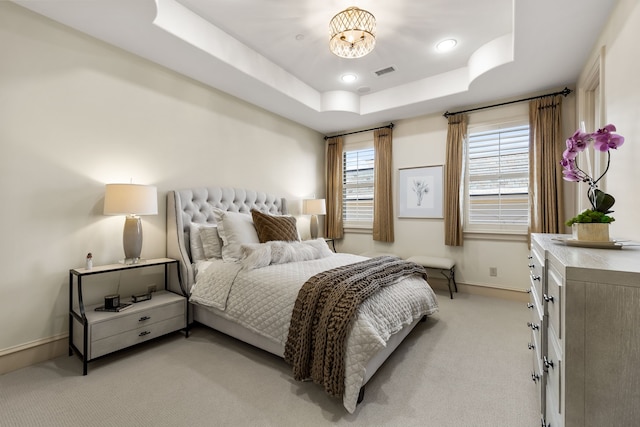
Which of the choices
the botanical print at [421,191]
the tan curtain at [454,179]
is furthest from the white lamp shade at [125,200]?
the tan curtain at [454,179]

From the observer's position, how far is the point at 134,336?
2334 millimetres

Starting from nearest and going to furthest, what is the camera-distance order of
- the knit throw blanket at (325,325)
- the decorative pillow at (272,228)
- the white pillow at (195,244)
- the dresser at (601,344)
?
the dresser at (601,344), the knit throw blanket at (325,325), the white pillow at (195,244), the decorative pillow at (272,228)

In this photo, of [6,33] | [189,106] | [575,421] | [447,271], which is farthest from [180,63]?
[447,271]

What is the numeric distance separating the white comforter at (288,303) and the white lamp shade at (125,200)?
2.73 ft

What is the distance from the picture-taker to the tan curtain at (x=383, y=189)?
475 cm

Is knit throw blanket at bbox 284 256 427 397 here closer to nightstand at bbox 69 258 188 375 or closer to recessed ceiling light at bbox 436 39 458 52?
nightstand at bbox 69 258 188 375

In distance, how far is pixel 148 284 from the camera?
2.94 meters

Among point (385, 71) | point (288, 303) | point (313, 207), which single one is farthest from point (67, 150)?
point (385, 71)

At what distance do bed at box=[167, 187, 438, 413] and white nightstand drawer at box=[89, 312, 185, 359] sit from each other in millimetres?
216

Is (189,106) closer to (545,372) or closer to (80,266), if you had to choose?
(80,266)

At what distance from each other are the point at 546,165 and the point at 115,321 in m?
4.82

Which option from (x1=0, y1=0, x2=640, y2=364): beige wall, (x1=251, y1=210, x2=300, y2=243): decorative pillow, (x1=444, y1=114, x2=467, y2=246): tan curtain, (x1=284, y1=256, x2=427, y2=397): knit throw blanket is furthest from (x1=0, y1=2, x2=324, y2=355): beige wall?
(x1=444, y1=114, x2=467, y2=246): tan curtain

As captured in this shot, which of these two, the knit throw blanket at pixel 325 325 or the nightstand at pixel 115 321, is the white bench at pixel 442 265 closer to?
the knit throw blanket at pixel 325 325

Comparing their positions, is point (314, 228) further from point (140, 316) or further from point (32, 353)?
point (32, 353)
